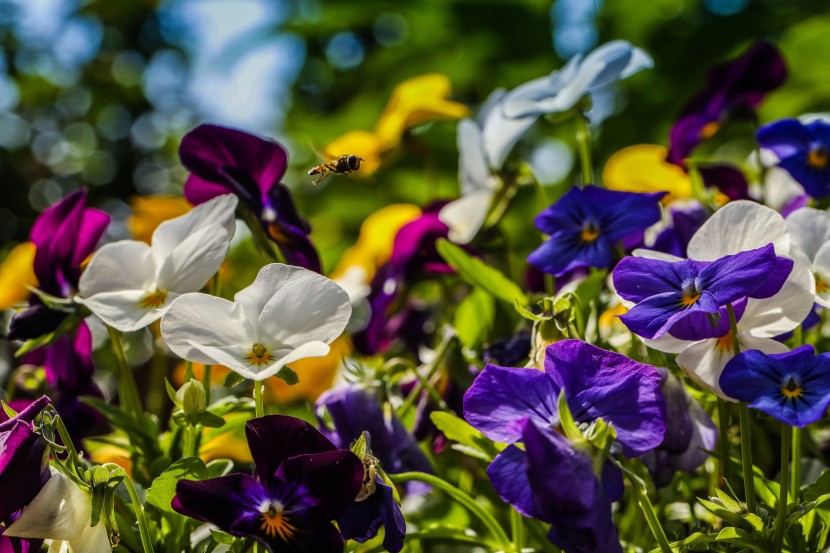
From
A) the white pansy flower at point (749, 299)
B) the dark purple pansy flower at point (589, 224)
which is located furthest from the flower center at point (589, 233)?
the white pansy flower at point (749, 299)

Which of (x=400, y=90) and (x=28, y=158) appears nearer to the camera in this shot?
(x=400, y=90)

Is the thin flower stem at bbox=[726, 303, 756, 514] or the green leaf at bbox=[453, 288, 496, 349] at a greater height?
the thin flower stem at bbox=[726, 303, 756, 514]

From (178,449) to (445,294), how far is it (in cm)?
31

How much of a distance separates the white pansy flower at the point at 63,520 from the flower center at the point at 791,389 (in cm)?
36

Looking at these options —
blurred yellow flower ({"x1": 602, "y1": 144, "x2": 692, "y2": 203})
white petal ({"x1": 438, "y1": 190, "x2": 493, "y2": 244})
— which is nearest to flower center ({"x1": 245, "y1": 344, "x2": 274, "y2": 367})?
white petal ({"x1": 438, "y1": 190, "x2": 493, "y2": 244})

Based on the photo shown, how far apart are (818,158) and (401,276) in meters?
0.34

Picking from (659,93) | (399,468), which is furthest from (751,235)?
(659,93)

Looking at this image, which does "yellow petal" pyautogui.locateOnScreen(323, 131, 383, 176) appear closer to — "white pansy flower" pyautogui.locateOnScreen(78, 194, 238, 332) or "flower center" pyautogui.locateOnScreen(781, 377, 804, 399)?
"white pansy flower" pyautogui.locateOnScreen(78, 194, 238, 332)

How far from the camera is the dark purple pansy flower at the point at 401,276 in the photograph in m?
0.82

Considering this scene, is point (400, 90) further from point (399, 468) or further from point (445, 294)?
point (399, 468)

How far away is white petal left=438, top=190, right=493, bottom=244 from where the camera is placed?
0.82 m

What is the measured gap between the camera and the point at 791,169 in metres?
0.69

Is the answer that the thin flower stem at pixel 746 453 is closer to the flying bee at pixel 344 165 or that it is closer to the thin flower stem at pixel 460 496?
the thin flower stem at pixel 460 496

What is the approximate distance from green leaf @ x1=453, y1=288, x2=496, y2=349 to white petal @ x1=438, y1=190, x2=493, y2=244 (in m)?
0.05
